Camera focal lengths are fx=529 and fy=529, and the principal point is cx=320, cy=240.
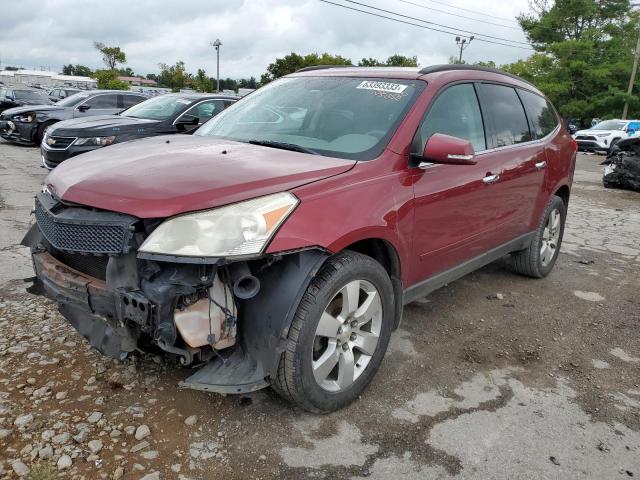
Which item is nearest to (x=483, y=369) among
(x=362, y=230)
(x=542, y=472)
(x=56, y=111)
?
(x=542, y=472)

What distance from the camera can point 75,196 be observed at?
94.7 inches

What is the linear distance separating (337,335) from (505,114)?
2.46 m

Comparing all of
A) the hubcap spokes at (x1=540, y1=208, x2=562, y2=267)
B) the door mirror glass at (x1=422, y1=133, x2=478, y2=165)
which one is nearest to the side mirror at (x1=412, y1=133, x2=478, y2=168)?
the door mirror glass at (x1=422, y1=133, x2=478, y2=165)

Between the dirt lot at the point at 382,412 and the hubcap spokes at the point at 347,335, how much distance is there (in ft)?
0.68

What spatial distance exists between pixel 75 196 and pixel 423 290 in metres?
2.05

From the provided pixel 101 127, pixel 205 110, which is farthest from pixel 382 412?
pixel 205 110

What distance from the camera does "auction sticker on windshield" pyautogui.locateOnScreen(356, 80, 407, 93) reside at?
325 cm

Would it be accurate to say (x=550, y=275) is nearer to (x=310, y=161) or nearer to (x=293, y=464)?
(x=310, y=161)

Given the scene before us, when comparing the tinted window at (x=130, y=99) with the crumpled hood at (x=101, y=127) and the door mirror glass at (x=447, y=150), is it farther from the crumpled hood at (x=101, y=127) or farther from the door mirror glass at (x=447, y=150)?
the door mirror glass at (x=447, y=150)

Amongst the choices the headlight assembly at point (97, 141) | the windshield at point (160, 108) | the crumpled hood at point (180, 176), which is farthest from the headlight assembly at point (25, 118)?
the crumpled hood at point (180, 176)

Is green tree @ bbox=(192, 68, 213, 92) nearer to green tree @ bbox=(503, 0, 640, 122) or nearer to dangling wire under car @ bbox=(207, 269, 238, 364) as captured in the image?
green tree @ bbox=(503, 0, 640, 122)

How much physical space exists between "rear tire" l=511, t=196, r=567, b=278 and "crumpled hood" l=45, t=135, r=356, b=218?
2696 mm

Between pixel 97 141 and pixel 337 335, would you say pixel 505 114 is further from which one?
pixel 97 141

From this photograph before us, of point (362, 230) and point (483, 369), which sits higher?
point (362, 230)
